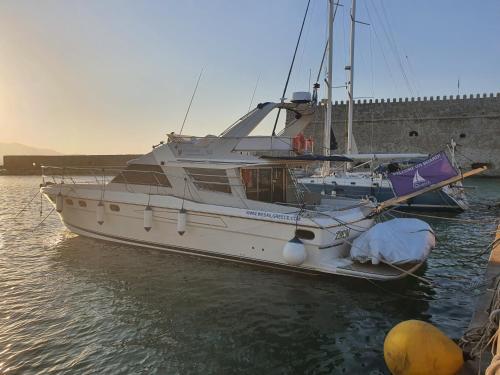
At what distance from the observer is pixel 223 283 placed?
845 centimetres

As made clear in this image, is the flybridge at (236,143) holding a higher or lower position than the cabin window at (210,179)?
higher

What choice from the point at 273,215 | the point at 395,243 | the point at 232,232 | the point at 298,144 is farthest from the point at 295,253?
the point at 298,144

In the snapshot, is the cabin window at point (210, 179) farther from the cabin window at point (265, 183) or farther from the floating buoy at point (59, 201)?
the floating buoy at point (59, 201)

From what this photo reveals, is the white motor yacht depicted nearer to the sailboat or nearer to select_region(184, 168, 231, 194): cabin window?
select_region(184, 168, 231, 194): cabin window

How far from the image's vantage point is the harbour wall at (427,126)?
41.8 m

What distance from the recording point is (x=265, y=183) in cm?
1027

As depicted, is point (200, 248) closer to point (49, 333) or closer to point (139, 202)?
point (139, 202)

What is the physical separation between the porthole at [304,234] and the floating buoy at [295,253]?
34 centimetres

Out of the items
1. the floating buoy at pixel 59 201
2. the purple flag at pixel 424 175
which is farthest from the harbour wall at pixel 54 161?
the purple flag at pixel 424 175

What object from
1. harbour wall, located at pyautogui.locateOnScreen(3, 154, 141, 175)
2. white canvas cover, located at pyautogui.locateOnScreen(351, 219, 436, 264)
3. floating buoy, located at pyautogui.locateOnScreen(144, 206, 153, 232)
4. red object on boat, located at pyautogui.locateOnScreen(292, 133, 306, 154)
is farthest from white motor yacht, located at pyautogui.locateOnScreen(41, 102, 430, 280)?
harbour wall, located at pyautogui.locateOnScreen(3, 154, 141, 175)

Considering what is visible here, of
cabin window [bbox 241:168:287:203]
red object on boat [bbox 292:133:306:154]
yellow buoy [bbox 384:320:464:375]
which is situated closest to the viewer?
yellow buoy [bbox 384:320:464:375]

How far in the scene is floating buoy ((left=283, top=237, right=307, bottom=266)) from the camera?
26.5ft

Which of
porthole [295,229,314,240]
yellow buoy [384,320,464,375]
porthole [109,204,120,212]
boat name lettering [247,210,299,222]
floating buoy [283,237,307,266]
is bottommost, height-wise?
yellow buoy [384,320,464,375]

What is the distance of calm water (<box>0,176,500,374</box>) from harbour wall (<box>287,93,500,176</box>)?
108 feet
